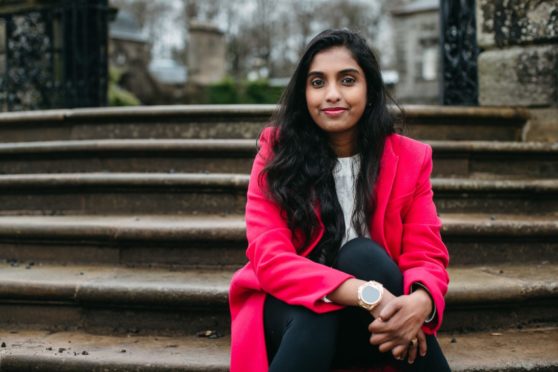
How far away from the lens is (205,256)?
3008 millimetres

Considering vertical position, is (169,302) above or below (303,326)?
below

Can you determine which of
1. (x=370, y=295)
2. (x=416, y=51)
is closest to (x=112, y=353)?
(x=370, y=295)

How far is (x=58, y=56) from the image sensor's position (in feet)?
22.6

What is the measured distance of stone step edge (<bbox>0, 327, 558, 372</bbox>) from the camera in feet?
7.47

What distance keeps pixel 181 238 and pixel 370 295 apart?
139cm

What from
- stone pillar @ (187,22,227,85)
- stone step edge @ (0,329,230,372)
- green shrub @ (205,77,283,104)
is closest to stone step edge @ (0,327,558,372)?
stone step edge @ (0,329,230,372)

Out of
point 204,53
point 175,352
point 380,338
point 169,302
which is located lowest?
point 175,352

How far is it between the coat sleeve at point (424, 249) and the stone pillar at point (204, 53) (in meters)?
14.4

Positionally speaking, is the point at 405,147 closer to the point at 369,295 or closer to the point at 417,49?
the point at 369,295

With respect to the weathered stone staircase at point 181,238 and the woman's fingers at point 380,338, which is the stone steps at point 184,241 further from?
the woman's fingers at point 380,338

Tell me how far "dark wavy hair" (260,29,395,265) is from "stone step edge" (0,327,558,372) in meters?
0.68

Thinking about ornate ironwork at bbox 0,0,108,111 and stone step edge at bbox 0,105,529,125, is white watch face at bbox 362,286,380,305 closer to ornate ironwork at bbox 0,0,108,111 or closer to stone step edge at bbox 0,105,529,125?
stone step edge at bbox 0,105,529,125

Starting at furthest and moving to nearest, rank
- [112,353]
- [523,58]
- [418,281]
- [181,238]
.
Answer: [523,58] < [181,238] < [112,353] < [418,281]

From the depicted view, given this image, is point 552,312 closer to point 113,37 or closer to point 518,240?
point 518,240
